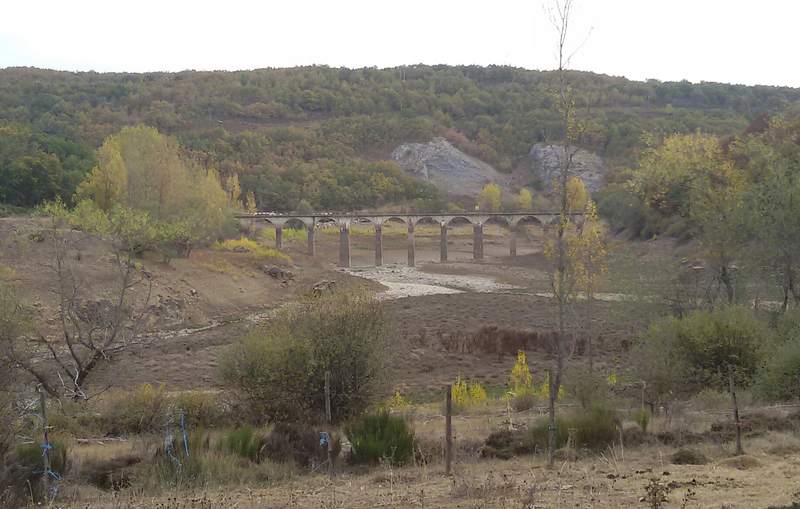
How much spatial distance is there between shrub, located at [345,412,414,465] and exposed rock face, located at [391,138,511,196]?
375 feet

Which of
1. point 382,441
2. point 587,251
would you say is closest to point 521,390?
point 587,251

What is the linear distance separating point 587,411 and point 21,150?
216 feet

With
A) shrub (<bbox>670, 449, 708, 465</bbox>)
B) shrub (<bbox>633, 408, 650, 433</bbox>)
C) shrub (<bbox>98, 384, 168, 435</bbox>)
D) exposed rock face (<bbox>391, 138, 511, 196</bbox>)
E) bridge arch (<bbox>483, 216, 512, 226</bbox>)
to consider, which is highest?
exposed rock face (<bbox>391, 138, 511, 196</bbox>)

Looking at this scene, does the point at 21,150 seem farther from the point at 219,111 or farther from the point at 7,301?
the point at 219,111

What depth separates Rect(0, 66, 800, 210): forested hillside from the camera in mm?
109875

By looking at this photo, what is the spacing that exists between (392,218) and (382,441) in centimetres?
6979

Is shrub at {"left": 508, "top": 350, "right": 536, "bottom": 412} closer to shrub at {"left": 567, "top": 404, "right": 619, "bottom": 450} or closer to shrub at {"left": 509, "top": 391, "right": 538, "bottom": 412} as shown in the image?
shrub at {"left": 509, "top": 391, "right": 538, "bottom": 412}

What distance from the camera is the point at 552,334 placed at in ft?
105

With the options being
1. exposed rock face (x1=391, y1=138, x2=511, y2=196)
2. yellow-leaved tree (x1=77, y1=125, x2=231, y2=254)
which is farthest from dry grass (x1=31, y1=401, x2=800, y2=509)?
exposed rock face (x1=391, y1=138, x2=511, y2=196)

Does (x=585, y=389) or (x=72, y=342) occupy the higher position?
(x=585, y=389)

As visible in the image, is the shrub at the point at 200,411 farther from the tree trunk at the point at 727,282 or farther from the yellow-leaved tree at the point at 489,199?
the yellow-leaved tree at the point at 489,199

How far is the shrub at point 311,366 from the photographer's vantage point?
588 inches

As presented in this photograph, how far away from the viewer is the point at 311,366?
584 inches

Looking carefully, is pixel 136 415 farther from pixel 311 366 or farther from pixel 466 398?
pixel 466 398
